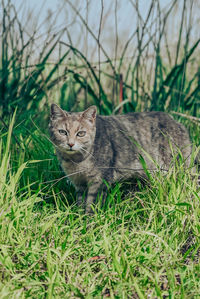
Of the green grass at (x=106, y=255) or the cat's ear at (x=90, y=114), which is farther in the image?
the cat's ear at (x=90, y=114)

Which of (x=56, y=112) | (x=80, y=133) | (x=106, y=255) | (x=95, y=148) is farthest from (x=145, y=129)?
(x=106, y=255)

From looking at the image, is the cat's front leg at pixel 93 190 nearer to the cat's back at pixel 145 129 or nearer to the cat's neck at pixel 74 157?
the cat's neck at pixel 74 157

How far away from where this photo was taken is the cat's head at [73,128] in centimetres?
285

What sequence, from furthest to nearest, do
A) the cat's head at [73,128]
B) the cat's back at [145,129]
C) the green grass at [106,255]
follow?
the cat's back at [145,129] → the cat's head at [73,128] → the green grass at [106,255]

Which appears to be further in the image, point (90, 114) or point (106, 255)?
point (90, 114)

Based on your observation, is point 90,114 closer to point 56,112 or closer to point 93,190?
point 56,112

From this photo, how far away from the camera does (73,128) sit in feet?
9.41

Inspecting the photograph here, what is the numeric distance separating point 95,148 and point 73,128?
0.24 m

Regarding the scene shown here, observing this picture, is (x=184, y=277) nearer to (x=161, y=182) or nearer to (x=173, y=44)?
(x=161, y=182)

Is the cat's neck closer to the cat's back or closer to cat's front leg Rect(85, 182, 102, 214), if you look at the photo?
cat's front leg Rect(85, 182, 102, 214)

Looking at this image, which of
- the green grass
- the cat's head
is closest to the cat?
the cat's head

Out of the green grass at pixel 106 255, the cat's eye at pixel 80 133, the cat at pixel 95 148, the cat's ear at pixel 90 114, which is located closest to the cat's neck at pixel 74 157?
the cat at pixel 95 148

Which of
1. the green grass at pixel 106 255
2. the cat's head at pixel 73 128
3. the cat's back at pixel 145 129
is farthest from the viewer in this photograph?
the cat's back at pixel 145 129

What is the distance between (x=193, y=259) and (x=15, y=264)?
3.08 feet
